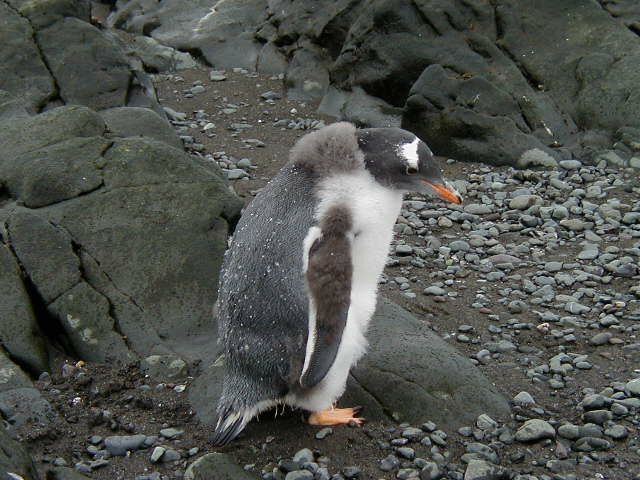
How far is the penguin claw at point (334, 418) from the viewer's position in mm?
3447

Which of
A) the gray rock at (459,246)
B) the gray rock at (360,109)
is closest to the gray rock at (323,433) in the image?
the gray rock at (459,246)

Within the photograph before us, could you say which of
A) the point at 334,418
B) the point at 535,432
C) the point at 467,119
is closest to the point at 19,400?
the point at 334,418

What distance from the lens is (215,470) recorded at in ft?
10.2

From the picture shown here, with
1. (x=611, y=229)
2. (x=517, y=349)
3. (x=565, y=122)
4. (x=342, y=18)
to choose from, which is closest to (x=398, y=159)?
(x=517, y=349)

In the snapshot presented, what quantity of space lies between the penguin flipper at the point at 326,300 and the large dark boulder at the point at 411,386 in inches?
21.2

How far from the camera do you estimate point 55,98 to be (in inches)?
264

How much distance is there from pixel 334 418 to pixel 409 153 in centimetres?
113

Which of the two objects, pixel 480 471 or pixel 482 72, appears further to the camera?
pixel 482 72

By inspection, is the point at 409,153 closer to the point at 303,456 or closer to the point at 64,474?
the point at 303,456

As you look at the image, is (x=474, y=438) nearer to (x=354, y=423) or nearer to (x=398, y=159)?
(x=354, y=423)

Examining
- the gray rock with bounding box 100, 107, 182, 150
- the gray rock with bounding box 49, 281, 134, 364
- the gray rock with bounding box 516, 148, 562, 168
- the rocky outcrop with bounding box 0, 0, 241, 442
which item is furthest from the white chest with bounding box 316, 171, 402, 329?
the gray rock with bounding box 516, 148, 562, 168

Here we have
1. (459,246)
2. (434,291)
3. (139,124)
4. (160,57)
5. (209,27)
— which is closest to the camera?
(434,291)

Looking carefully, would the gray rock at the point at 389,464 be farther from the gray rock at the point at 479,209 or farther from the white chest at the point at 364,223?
the gray rock at the point at 479,209

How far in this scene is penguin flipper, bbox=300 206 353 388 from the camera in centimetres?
315
